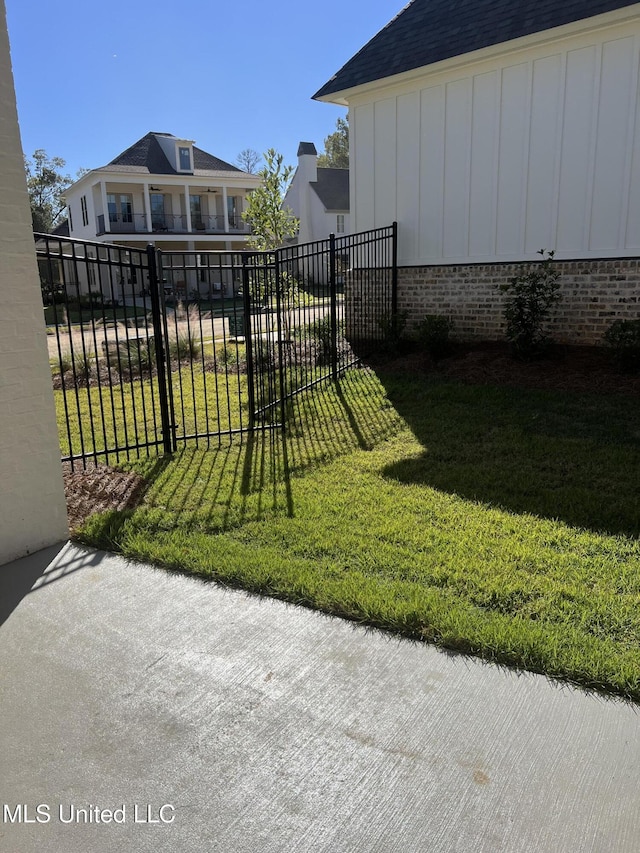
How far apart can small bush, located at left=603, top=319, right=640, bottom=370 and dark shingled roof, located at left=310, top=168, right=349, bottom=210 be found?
32079 millimetres

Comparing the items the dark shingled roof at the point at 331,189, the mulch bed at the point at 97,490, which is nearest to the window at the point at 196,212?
the dark shingled roof at the point at 331,189

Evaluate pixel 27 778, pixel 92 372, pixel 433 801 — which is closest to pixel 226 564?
pixel 27 778

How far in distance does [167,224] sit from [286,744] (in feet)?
121

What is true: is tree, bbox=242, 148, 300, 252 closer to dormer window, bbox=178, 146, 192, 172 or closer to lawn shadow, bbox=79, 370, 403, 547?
lawn shadow, bbox=79, 370, 403, 547

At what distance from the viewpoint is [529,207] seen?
9328 mm

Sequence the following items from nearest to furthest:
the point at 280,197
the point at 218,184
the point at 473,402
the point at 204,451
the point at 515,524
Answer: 1. the point at 515,524
2. the point at 204,451
3. the point at 473,402
4. the point at 280,197
5. the point at 218,184

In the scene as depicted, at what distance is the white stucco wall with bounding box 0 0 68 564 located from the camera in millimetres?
3672

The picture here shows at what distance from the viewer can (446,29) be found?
10.0 m

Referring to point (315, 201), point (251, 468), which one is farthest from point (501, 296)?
point (315, 201)

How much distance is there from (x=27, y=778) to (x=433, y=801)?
4.83 feet

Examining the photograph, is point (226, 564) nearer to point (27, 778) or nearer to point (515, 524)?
point (27, 778)

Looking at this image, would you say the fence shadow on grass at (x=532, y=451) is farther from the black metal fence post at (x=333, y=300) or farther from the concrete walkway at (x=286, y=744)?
the concrete walkway at (x=286, y=744)

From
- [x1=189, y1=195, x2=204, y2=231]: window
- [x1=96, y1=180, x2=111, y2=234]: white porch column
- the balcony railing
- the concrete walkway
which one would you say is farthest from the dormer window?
→ the concrete walkway

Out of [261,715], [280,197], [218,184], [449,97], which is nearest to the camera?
[261,715]
